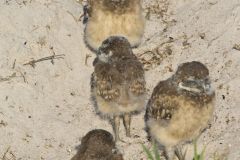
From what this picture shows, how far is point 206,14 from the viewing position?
10.1m

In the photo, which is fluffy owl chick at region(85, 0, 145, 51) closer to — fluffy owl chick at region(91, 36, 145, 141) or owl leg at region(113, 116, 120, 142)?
fluffy owl chick at region(91, 36, 145, 141)

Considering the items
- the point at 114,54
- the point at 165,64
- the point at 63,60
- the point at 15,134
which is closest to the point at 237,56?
the point at 165,64

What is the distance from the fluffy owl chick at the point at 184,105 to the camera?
729 cm

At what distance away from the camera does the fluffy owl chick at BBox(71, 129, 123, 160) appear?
6668mm

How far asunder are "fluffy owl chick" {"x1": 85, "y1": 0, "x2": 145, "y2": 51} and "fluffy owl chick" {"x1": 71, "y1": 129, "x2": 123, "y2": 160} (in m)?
2.84

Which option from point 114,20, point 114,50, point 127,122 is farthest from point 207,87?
point 114,20

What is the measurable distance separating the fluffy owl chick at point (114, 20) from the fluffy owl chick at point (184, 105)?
218 cm

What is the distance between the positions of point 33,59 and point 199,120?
3.04 m

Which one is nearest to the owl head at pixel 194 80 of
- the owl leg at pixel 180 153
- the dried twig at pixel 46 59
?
the owl leg at pixel 180 153

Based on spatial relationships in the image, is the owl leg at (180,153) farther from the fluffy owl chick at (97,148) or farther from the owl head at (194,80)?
the fluffy owl chick at (97,148)

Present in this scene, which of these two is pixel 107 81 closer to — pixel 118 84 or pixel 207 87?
pixel 118 84

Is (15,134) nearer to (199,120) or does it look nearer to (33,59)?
(33,59)

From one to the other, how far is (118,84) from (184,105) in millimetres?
984

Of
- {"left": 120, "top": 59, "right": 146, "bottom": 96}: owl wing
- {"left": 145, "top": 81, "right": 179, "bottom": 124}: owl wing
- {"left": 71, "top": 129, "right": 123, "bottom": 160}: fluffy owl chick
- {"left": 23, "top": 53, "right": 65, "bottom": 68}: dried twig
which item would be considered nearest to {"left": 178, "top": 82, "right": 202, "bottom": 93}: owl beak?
{"left": 145, "top": 81, "right": 179, "bottom": 124}: owl wing
